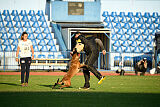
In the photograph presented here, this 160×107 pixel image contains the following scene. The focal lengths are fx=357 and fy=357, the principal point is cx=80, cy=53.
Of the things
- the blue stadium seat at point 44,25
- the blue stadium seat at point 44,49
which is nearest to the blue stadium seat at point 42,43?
the blue stadium seat at point 44,49

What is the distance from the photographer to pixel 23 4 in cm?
3325

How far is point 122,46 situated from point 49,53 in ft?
24.9

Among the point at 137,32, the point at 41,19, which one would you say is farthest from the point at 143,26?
the point at 41,19

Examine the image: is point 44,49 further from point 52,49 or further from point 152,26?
point 152,26

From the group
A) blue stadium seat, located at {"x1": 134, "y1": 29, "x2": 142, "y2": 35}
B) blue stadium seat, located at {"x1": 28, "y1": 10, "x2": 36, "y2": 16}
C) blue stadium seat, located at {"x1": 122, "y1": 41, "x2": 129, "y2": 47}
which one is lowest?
blue stadium seat, located at {"x1": 122, "y1": 41, "x2": 129, "y2": 47}

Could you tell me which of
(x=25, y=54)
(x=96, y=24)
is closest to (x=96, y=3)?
(x=96, y=24)

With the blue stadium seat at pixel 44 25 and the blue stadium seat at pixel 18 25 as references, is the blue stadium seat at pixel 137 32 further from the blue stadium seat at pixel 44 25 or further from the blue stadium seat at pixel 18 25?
the blue stadium seat at pixel 18 25

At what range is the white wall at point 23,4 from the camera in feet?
108

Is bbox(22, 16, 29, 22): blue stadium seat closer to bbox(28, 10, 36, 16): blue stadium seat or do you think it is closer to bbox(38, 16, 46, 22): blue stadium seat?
bbox(28, 10, 36, 16): blue stadium seat

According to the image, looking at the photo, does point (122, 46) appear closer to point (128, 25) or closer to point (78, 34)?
point (128, 25)

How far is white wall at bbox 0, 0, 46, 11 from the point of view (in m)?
33.0

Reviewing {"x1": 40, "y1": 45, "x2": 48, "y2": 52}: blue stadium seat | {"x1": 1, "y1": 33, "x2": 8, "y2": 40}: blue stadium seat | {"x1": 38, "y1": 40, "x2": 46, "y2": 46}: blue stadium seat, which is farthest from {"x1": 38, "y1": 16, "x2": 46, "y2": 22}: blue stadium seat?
{"x1": 1, "y1": 33, "x2": 8, "y2": 40}: blue stadium seat

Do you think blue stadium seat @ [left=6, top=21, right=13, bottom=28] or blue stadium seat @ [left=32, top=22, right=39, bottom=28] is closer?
blue stadium seat @ [left=6, top=21, right=13, bottom=28]

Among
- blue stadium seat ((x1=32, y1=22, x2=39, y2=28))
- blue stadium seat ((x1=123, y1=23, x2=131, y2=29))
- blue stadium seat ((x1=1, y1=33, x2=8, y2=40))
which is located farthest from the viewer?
blue stadium seat ((x1=123, y1=23, x2=131, y2=29))
